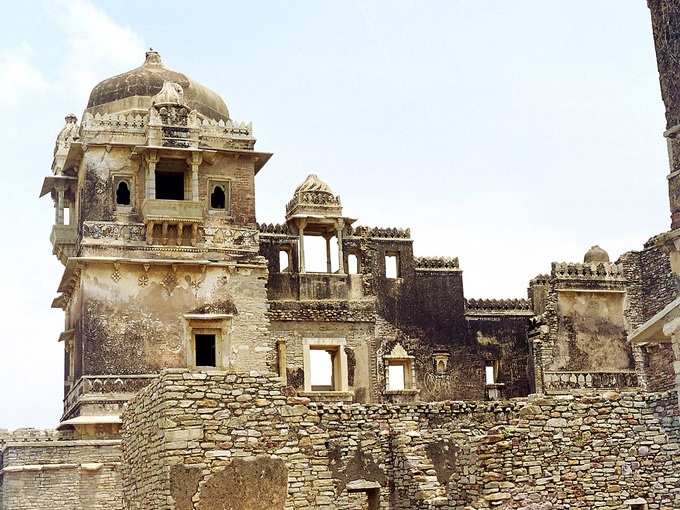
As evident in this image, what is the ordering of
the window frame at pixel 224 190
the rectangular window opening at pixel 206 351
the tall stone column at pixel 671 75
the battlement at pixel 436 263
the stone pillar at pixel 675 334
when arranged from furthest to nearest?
1. the battlement at pixel 436 263
2. the window frame at pixel 224 190
3. the rectangular window opening at pixel 206 351
4. the tall stone column at pixel 671 75
5. the stone pillar at pixel 675 334

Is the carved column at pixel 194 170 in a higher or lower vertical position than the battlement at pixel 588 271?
higher

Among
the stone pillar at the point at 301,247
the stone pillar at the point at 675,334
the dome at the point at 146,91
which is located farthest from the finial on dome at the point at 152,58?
the stone pillar at the point at 675,334

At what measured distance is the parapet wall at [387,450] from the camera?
12.4 meters

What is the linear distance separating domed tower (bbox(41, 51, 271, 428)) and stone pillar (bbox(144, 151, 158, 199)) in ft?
0.09

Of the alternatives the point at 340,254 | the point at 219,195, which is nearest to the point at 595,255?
the point at 340,254

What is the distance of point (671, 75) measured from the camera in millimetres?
13789

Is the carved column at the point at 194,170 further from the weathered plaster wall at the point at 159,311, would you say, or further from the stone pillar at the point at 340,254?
the stone pillar at the point at 340,254

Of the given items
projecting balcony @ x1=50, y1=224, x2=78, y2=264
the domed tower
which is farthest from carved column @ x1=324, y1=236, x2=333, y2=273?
projecting balcony @ x1=50, y1=224, x2=78, y2=264

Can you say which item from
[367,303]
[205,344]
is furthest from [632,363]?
[205,344]

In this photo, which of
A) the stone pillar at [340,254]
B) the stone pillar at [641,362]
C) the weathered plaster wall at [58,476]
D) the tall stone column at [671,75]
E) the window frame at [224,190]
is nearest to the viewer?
the tall stone column at [671,75]

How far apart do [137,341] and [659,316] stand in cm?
1606

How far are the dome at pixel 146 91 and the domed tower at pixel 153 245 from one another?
4 cm

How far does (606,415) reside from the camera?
49.6 feet

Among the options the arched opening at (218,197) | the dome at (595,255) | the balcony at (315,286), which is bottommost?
the balcony at (315,286)
